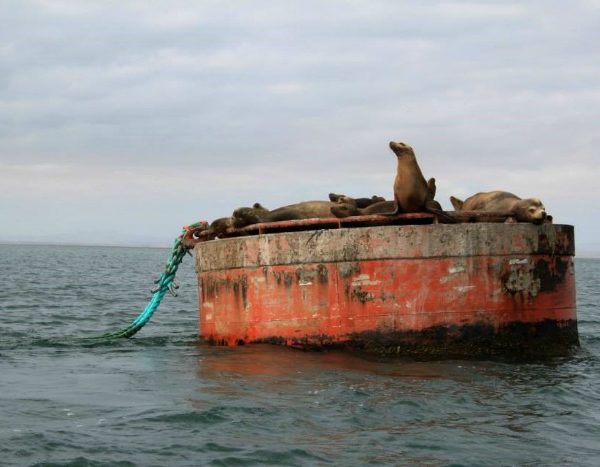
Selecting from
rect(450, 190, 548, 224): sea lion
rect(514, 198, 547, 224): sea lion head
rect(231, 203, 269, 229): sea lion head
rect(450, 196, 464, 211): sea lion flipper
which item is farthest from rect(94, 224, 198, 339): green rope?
rect(514, 198, 547, 224): sea lion head

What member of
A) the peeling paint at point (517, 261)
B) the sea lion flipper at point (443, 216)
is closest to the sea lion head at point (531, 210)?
the peeling paint at point (517, 261)

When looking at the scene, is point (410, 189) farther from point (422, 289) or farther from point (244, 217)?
point (244, 217)

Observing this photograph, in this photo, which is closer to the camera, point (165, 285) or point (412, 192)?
point (412, 192)

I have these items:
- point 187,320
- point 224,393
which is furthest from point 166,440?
point 187,320

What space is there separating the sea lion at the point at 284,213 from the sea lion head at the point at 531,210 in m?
2.48

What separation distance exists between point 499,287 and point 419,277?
0.95m

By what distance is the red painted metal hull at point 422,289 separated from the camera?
10656mm

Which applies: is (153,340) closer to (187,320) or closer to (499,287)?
(187,320)

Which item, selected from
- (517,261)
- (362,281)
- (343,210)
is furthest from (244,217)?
(517,261)

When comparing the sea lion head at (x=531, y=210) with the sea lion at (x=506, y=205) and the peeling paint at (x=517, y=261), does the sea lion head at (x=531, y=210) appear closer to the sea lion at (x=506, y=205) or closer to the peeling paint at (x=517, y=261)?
the sea lion at (x=506, y=205)

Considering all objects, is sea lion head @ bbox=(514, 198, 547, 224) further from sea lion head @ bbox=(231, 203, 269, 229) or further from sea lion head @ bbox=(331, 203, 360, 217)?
sea lion head @ bbox=(231, 203, 269, 229)

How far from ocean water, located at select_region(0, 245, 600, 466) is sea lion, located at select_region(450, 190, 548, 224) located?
5.77 feet

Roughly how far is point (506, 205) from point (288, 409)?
4916mm

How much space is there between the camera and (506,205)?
38.6ft
